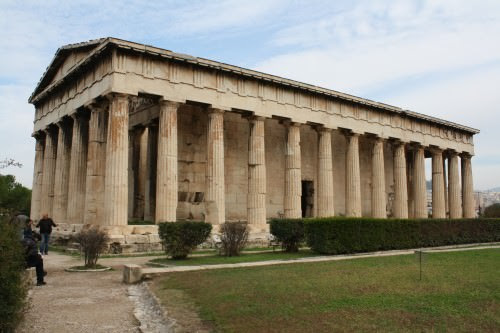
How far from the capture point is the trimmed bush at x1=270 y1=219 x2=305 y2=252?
1766cm

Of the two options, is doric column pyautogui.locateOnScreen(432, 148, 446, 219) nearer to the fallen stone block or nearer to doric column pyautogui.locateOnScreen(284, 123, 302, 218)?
doric column pyautogui.locateOnScreen(284, 123, 302, 218)

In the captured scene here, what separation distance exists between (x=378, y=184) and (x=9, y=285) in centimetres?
2703

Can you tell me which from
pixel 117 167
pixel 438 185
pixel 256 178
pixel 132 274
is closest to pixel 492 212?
pixel 438 185

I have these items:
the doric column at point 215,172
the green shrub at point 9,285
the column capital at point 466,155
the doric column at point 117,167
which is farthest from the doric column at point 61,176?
the column capital at point 466,155

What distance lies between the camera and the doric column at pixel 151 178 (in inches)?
998

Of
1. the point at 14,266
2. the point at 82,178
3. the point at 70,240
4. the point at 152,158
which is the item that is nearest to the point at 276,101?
the point at 152,158

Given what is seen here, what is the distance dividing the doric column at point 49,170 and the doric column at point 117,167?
31.6ft

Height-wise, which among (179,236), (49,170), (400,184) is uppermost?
(49,170)

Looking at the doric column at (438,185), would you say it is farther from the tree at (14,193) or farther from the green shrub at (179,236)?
the tree at (14,193)

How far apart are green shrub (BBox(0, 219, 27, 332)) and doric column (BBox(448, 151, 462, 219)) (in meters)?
35.3

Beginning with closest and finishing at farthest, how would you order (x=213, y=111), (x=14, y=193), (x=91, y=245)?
(x=91, y=245) → (x=213, y=111) → (x=14, y=193)

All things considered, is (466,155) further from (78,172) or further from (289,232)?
(78,172)

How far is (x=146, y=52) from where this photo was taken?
20328 millimetres

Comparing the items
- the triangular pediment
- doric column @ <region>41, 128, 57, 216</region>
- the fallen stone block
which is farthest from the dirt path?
doric column @ <region>41, 128, 57, 216</region>
